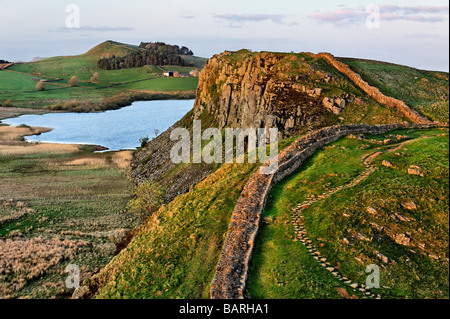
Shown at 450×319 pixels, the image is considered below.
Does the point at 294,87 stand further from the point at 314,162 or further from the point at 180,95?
the point at 180,95

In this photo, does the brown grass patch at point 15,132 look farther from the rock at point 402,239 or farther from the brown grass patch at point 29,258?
the rock at point 402,239

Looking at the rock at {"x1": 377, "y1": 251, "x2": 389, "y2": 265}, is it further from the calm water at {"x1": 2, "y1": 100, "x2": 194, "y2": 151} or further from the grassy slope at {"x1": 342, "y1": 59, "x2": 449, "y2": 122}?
the calm water at {"x1": 2, "y1": 100, "x2": 194, "y2": 151}

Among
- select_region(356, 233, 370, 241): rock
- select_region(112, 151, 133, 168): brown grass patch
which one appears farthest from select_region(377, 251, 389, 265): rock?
select_region(112, 151, 133, 168): brown grass patch

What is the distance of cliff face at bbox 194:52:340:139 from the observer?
49500mm

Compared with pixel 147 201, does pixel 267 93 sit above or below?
above

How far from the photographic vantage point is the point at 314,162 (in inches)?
1145

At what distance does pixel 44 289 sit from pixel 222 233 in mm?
14415

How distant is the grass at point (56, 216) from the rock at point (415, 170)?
76.3 ft

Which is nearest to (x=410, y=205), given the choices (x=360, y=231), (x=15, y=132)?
(x=360, y=231)

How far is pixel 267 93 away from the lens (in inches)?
2136

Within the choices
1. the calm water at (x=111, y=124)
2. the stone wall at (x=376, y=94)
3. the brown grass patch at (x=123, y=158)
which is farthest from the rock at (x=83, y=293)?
the calm water at (x=111, y=124)

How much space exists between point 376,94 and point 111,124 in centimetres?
8804

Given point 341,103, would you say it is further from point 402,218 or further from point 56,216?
point 56,216
